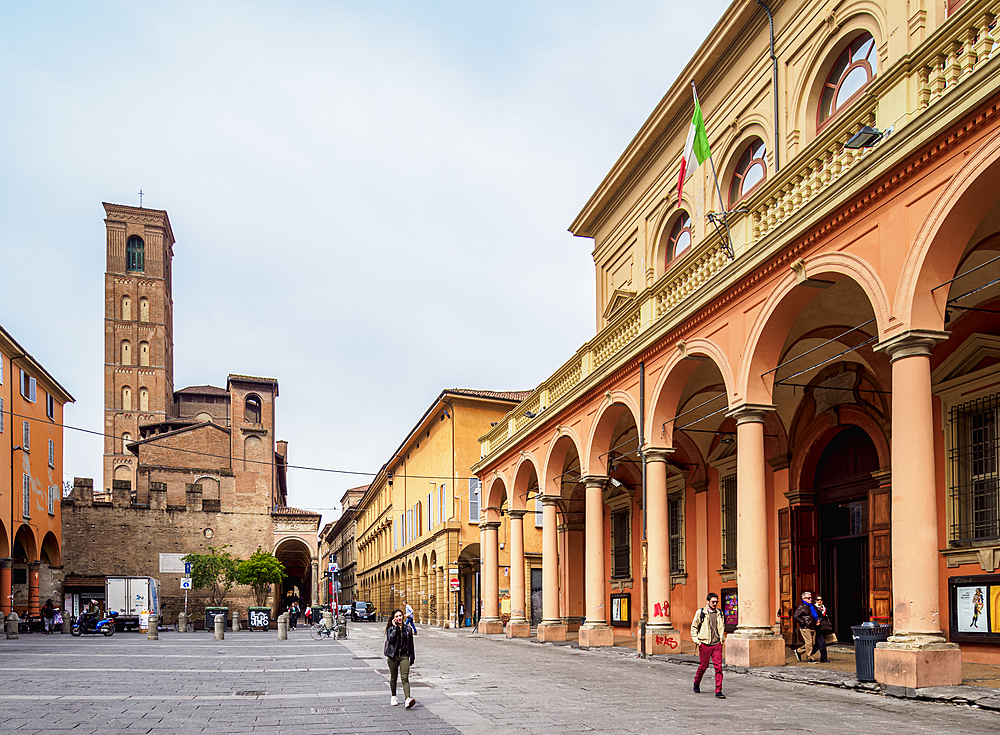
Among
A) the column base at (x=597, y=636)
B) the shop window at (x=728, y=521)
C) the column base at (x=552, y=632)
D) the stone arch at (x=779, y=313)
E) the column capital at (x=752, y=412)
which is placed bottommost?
the column base at (x=552, y=632)

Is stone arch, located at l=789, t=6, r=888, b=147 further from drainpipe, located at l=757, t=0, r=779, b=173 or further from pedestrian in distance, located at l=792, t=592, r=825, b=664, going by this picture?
pedestrian in distance, located at l=792, t=592, r=825, b=664

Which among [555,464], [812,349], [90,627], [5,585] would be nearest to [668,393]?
[812,349]

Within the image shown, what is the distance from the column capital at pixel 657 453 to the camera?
18250 mm

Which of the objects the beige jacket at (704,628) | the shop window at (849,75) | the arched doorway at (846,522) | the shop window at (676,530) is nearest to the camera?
the beige jacket at (704,628)

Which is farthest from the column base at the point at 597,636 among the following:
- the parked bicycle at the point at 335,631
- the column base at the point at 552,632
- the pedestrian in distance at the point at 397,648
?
the parked bicycle at the point at 335,631

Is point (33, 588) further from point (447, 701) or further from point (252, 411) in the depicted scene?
point (447, 701)

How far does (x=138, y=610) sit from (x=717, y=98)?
35564mm

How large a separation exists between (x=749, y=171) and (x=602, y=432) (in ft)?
22.4

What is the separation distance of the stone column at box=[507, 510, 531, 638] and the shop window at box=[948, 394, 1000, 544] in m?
16.1

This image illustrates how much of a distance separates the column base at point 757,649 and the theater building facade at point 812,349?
36 mm

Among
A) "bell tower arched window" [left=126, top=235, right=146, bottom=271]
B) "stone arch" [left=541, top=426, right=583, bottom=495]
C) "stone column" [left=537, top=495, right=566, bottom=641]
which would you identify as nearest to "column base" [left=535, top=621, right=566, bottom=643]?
"stone column" [left=537, top=495, right=566, bottom=641]

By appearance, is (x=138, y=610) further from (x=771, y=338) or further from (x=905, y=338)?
(x=905, y=338)

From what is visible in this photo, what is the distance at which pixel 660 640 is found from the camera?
709 inches

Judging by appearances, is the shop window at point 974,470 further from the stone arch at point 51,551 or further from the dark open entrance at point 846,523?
the stone arch at point 51,551
